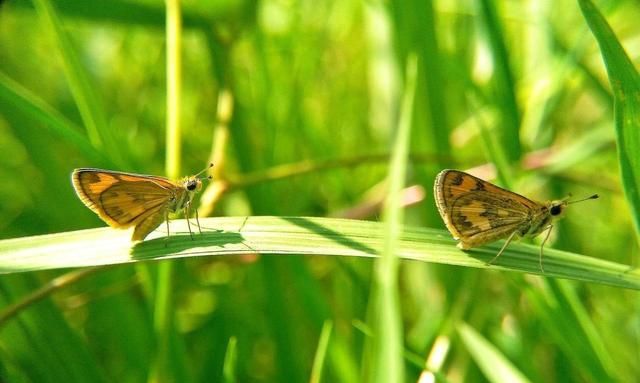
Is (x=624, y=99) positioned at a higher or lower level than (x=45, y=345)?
higher

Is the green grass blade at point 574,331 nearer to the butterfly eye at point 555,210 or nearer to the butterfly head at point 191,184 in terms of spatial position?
the butterfly eye at point 555,210

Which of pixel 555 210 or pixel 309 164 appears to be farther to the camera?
pixel 309 164

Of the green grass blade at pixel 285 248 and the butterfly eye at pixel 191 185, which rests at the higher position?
the butterfly eye at pixel 191 185

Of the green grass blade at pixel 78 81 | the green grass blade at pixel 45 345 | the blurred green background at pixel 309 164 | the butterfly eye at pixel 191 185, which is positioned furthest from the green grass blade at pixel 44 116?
the green grass blade at pixel 45 345

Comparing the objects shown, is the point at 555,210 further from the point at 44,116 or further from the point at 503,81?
the point at 44,116

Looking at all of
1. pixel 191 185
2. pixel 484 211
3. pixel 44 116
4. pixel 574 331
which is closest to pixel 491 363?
pixel 574 331

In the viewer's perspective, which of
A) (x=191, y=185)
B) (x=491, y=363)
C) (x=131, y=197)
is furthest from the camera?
(x=191, y=185)
